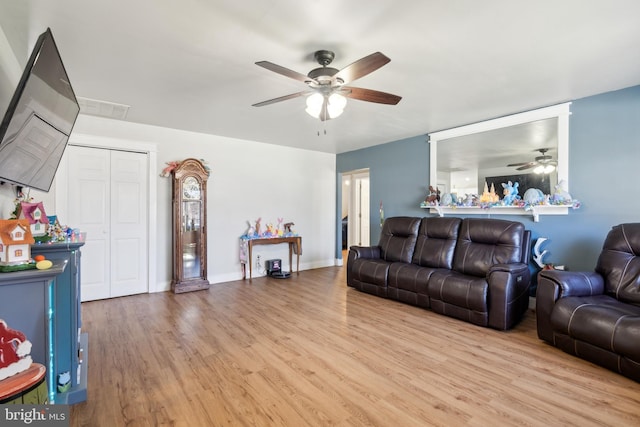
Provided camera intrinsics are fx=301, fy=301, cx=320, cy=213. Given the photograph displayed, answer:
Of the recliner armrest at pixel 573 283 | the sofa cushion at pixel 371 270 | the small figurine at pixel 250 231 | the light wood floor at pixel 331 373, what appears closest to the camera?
the light wood floor at pixel 331 373

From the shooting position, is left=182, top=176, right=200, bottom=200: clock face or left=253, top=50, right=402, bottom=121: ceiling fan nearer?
left=253, top=50, right=402, bottom=121: ceiling fan

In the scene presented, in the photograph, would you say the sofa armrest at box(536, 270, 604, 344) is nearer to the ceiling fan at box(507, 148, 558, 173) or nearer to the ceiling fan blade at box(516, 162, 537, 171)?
the ceiling fan at box(507, 148, 558, 173)

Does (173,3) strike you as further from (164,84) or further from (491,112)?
(491,112)

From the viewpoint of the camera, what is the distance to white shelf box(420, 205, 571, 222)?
3.45 m

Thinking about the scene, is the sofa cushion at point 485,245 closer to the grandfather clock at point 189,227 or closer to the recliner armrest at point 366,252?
the recliner armrest at point 366,252

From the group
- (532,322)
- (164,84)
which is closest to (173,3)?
(164,84)

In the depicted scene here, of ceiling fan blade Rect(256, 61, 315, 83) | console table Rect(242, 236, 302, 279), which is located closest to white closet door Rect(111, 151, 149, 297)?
console table Rect(242, 236, 302, 279)

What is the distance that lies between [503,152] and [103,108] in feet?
16.3

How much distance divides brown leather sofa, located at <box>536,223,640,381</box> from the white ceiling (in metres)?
1.65

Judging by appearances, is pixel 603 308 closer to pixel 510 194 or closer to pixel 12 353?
pixel 510 194

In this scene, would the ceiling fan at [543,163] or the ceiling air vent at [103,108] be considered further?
the ceiling fan at [543,163]

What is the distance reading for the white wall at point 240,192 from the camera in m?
4.34

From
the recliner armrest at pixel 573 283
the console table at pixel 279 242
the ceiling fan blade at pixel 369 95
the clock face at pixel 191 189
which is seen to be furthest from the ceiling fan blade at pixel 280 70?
the console table at pixel 279 242

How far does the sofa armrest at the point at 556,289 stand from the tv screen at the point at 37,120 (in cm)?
381
